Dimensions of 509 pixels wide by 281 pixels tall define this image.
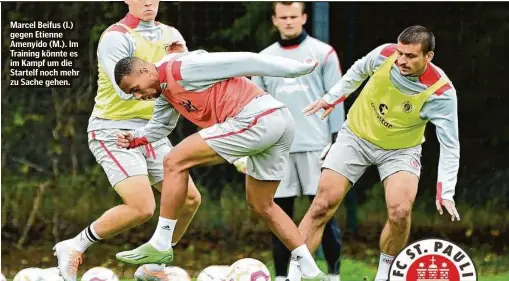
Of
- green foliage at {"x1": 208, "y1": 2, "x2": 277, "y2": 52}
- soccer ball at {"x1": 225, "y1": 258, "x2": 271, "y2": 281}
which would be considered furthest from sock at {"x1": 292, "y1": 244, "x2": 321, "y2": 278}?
green foliage at {"x1": 208, "y1": 2, "x2": 277, "y2": 52}

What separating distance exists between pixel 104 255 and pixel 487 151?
2914 millimetres

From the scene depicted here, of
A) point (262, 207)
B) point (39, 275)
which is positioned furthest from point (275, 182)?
point (39, 275)

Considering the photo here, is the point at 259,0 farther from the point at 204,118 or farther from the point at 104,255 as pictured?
the point at 104,255

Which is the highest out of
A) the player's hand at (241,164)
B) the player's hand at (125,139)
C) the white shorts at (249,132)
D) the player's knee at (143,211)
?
the white shorts at (249,132)

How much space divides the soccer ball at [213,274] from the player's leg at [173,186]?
972 millimetres

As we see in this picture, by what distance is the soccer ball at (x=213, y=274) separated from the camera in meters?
8.08

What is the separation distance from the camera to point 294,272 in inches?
303

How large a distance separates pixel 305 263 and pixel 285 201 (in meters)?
0.82

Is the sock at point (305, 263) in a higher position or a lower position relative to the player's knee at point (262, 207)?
lower

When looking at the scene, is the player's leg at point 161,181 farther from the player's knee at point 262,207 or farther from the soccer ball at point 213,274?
the player's knee at point 262,207

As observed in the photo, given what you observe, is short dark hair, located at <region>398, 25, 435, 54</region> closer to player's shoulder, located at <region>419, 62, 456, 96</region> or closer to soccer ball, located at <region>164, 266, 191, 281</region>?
player's shoulder, located at <region>419, 62, 456, 96</region>

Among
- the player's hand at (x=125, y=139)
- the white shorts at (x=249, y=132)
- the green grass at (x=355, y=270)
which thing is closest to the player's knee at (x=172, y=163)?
the white shorts at (x=249, y=132)

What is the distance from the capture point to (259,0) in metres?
8.37

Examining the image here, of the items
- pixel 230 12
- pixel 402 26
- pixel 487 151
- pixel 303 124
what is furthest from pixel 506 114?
pixel 230 12
